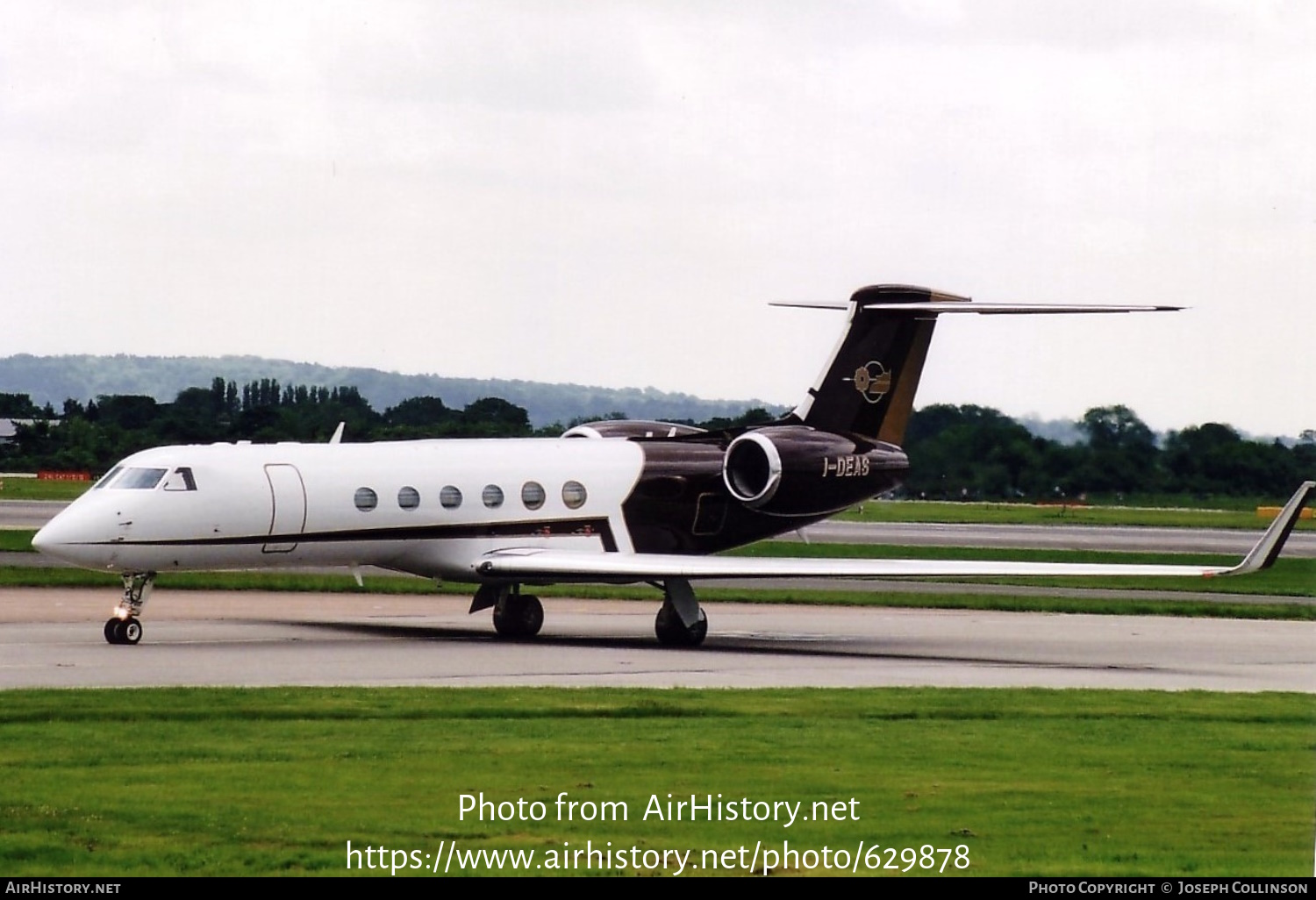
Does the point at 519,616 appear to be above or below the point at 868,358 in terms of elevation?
below

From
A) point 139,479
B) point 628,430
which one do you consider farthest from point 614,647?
point 139,479

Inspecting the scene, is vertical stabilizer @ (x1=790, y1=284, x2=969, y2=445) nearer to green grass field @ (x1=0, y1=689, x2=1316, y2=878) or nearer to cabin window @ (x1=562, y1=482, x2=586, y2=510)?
cabin window @ (x1=562, y1=482, x2=586, y2=510)

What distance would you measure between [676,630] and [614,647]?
3.46 ft

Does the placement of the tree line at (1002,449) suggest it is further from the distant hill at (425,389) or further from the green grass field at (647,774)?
the green grass field at (647,774)

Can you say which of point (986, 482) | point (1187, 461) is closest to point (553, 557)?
point (986, 482)

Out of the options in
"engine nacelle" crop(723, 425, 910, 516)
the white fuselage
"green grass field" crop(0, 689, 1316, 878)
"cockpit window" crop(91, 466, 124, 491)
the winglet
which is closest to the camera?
"green grass field" crop(0, 689, 1316, 878)

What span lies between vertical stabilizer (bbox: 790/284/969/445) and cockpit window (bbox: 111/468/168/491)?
1050 cm

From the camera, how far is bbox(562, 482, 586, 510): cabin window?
2862 centimetres

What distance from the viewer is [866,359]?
31.1 m

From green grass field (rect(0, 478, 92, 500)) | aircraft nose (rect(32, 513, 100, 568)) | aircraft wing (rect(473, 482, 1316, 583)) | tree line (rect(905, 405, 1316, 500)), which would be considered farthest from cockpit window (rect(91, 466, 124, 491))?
green grass field (rect(0, 478, 92, 500))

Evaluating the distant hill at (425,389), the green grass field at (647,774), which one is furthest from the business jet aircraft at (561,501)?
the distant hill at (425,389)

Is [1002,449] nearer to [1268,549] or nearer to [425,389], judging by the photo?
[425,389]

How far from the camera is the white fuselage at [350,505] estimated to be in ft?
81.9

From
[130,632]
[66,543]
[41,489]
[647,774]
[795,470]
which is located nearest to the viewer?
[647,774]
